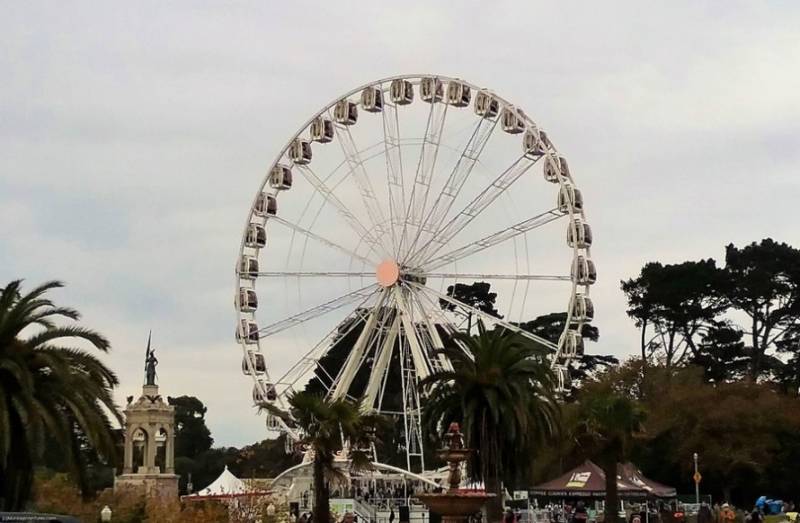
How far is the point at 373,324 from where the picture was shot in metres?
60.0

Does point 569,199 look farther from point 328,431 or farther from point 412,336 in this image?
point 328,431

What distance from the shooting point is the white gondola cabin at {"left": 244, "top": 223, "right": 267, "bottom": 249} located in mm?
65000

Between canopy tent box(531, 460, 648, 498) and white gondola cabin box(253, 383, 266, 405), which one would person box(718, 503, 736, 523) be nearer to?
canopy tent box(531, 460, 648, 498)

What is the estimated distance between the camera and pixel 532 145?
58.9m

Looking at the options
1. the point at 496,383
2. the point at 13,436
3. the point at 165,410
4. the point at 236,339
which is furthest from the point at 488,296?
the point at 13,436

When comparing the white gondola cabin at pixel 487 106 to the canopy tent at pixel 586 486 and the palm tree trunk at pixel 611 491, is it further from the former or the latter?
the palm tree trunk at pixel 611 491

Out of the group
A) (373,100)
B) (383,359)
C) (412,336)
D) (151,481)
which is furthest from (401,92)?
(151,481)

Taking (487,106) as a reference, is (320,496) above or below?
below

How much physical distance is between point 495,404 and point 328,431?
19.9 feet

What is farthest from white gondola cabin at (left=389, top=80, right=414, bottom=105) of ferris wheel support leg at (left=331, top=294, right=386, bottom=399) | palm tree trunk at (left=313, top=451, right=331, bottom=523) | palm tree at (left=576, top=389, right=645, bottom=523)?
palm tree trunk at (left=313, top=451, right=331, bottom=523)

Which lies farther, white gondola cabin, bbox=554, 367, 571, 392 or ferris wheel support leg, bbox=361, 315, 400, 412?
ferris wheel support leg, bbox=361, 315, 400, 412

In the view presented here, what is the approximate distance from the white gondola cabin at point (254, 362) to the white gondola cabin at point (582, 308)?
1457 centimetres

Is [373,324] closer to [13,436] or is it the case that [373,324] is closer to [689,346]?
[13,436]

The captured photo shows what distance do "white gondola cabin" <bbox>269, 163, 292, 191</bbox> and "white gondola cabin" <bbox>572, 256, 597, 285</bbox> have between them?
14164 millimetres
